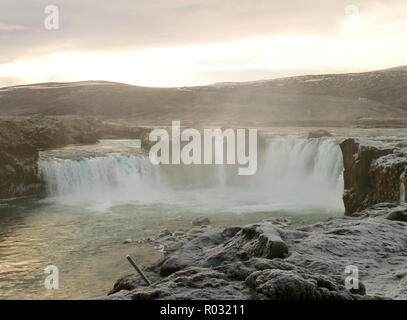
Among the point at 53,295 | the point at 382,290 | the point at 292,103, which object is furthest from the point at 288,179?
the point at 292,103

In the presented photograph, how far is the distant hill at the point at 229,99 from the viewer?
88.9 m

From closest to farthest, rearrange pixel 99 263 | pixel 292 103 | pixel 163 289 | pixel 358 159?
pixel 163 289
pixel 99 263
pixel 358 159
pixel 292 103

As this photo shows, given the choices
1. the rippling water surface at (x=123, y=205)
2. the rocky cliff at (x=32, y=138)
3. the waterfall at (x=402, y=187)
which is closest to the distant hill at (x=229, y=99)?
the rocky cliff at (x=32, y=138)

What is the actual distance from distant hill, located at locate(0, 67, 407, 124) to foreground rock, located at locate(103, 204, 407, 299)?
73.3m

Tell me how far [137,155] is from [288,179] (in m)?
10.1

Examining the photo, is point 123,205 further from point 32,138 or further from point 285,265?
point 285,265

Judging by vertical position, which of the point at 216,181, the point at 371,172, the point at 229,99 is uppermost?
the point at 229,99

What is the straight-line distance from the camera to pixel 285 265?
5.08 metres

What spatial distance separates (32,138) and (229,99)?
8085 cm

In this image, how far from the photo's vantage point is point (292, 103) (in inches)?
3760

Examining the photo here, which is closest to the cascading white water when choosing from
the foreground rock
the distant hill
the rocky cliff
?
the rocky cliff

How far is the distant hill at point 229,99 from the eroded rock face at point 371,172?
6378 centimetres

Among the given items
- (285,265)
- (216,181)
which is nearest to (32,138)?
(216,181)
